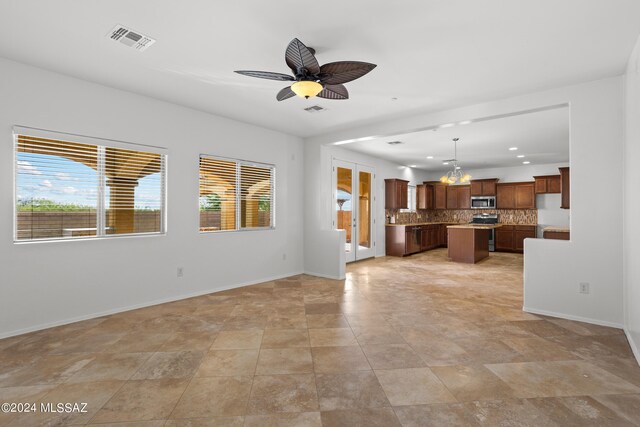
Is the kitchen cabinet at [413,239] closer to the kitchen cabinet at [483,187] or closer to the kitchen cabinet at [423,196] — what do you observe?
the kitchen cabinet at [423,196]

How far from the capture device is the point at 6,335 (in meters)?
3.18

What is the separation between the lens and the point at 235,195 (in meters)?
5.40

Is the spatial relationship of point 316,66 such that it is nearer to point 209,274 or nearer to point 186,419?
point 186,419

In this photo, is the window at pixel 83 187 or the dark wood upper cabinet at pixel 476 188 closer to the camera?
the window at pixel 83 187

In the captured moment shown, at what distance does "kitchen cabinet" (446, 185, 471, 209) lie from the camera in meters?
10.8

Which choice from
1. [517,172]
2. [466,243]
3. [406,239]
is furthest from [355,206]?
[517,172]

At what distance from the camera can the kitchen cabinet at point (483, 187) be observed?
402 inches

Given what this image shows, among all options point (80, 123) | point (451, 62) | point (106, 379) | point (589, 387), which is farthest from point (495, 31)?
point (80, 123)

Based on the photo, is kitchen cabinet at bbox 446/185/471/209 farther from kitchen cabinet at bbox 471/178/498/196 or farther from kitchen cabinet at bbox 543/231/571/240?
kitchen cabinet at bbox 543/231/571/240

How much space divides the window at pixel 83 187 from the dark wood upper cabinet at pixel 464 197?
9.61 metres

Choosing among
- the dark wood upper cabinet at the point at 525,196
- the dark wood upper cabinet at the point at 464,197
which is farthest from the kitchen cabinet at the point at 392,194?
the dark wood upper cabinet at the point at 525,196

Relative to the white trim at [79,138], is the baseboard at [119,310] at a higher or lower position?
lower

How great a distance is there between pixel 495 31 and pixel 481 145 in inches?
195

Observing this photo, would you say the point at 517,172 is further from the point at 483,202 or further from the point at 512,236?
the point at 512,236
